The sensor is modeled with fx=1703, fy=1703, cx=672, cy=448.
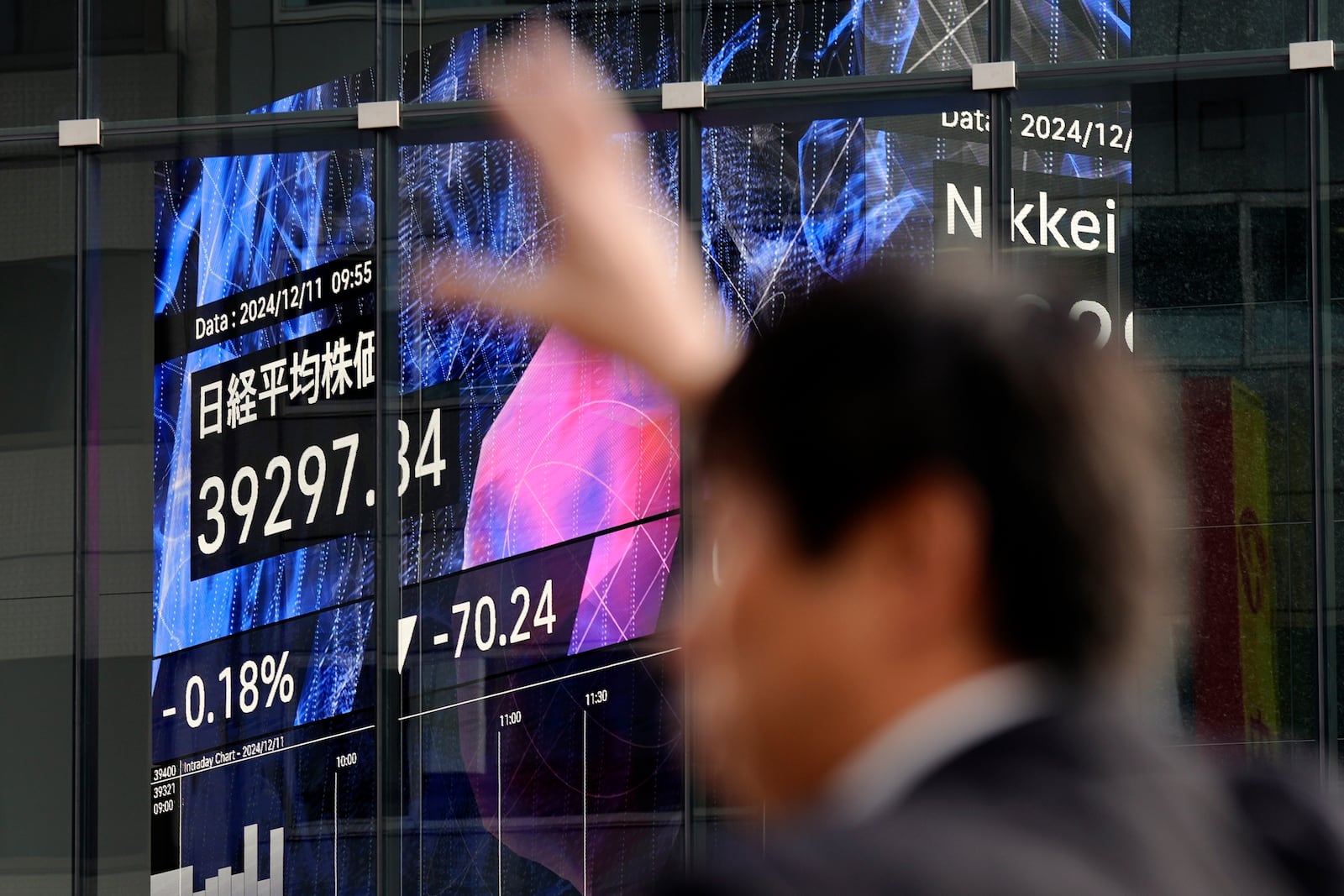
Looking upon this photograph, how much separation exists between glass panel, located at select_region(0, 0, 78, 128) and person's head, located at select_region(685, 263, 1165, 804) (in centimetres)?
883

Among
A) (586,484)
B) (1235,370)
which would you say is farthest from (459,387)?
(1235,370)

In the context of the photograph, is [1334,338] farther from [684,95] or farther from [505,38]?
[505,38]

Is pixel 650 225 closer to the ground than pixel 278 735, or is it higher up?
higher up

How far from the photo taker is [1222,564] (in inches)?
312

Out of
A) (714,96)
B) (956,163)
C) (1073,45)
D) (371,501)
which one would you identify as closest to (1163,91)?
(1073,45)

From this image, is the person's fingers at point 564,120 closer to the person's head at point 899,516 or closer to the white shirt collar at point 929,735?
the person's head at point 899,516

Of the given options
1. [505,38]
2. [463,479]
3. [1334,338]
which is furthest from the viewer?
[505,38]

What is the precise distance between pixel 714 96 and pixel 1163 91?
2.17m

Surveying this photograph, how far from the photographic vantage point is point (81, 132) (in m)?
8.91

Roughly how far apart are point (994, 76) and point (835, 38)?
0.81m

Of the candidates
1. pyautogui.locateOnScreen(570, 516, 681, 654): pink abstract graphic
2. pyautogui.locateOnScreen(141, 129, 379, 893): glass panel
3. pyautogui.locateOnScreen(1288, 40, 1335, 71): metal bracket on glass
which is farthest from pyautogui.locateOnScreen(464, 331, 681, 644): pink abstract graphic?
pyautogui.locateOnScreen(1288, 40, 1335, 71): metal bracket on glass

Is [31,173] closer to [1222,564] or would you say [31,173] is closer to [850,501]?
[1222,564]

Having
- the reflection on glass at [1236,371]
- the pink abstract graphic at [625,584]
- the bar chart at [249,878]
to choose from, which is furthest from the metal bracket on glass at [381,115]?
the reflection on glass at [1236,371]

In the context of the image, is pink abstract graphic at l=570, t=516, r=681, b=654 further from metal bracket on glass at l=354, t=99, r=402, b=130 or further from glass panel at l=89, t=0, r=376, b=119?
glass panel at l=89, t=0, r=376, b=119
